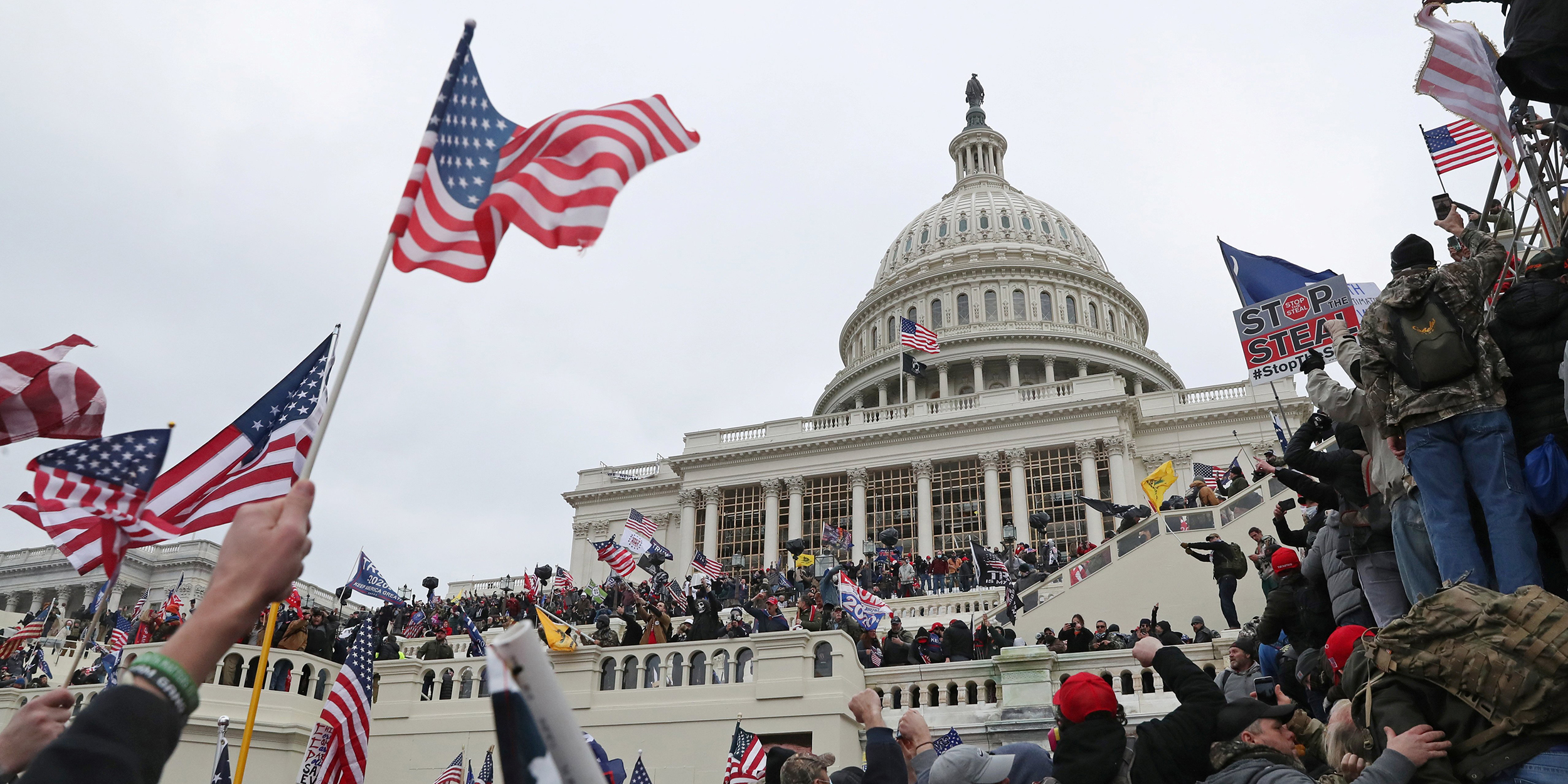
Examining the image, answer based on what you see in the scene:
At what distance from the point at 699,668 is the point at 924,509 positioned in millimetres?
35135

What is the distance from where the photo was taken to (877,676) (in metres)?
13.9

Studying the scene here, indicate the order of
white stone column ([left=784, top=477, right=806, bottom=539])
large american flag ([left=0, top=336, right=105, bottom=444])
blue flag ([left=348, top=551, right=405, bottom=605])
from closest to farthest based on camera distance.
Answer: large american flag ([left=0, top=336, right=105, bottom=444])
blue flag ([left=348, top=551, right=405, bottom=605])
white stone column ([left=784, top=477, right=806, bottom=539])

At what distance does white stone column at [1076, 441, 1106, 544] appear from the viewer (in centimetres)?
4488

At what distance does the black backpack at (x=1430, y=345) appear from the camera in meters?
6.08

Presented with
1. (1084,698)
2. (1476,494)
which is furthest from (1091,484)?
(1084,698)

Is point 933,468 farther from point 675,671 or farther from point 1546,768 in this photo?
point 1546,768

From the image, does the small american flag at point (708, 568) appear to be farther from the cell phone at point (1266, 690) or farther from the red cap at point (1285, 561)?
the cell phone at point (1266, 690)

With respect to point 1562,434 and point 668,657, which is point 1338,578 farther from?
point 668,657

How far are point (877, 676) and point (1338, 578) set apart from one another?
723cm

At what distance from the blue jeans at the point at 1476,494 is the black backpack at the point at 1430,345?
267mm

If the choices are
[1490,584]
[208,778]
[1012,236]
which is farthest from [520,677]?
[1012,236]

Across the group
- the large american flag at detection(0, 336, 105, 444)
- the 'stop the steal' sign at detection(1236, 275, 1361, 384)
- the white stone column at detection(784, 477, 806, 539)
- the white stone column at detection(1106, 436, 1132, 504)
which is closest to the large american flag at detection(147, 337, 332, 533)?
the large american flag at detection(0, 336, 105, 444)

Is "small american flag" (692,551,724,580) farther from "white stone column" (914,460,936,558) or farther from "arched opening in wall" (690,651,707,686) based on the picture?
"white stone column" (914,460,936,558)

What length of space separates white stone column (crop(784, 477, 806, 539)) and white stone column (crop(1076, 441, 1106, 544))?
13028 mm
